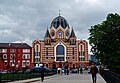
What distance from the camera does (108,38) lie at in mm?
41375

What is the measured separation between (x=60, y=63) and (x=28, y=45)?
17.3 meters

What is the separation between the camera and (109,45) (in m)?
40.9

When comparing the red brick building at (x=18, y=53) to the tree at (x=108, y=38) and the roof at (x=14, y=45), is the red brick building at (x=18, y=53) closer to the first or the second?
the roof at (x=14, y=45)

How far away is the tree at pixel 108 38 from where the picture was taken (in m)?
40.2

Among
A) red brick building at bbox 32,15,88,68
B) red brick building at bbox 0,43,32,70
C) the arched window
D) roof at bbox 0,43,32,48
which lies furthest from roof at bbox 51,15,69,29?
red brick building at bbox 0,43,32,70

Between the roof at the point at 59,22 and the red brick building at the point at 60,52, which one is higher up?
the roof at the point at 59,22

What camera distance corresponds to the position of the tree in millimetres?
40188

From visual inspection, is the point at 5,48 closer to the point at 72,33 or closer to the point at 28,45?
the point at 28,45

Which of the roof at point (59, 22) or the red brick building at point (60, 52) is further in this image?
the roof at point (59, 22)

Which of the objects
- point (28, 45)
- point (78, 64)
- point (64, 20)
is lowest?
point (78, 64)

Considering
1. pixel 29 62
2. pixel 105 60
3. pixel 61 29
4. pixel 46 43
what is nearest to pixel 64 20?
pixel 61 29

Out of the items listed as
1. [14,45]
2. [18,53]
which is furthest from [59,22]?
[18,53]

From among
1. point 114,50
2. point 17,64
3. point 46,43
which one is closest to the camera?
point 114,50

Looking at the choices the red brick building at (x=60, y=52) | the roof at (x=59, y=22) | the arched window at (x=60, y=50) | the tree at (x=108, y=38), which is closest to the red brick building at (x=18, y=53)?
the red brick building at (x=60, y=52)
